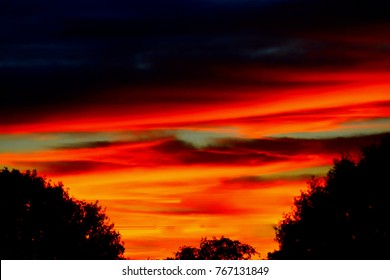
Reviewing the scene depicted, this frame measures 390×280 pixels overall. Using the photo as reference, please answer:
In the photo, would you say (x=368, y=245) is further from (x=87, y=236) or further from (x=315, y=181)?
(x=87, y=236)

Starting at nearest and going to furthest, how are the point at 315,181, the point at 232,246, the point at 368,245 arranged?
the point at 368,245 < the point at 315,181 < the point at 232,246

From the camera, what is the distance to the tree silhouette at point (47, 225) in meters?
102

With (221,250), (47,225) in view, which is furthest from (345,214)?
(221,250)

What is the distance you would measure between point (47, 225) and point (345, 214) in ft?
109

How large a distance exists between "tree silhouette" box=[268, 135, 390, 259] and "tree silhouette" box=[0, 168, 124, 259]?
22304mm

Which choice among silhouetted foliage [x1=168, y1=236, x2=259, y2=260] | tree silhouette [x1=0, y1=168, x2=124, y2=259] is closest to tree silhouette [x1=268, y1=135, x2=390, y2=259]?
tree silhouette [x1=0, y1=168, x2=124, y2=259]

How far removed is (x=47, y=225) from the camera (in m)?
103

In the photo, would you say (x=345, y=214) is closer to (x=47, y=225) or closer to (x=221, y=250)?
(x=47, y=225)

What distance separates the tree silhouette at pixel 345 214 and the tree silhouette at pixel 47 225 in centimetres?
2230

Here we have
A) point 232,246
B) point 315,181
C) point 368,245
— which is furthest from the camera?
point 232,246

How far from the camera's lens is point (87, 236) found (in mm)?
106625
